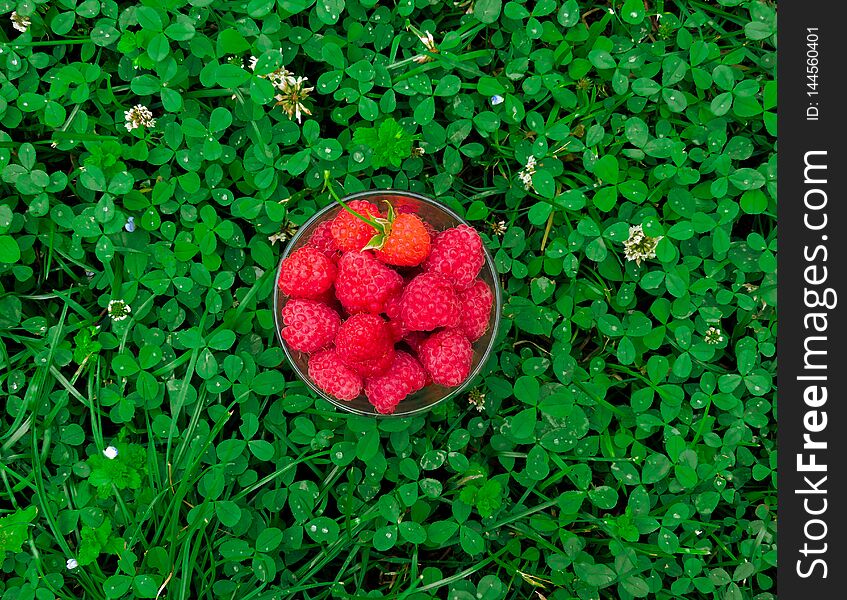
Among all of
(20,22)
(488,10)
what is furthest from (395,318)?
(20,22)

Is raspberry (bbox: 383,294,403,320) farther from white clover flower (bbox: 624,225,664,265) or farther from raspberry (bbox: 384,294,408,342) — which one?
white clover flower (bbox: 624,225,664,265)

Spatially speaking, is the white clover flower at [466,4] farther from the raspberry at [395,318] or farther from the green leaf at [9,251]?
the green leaf at [9,251]

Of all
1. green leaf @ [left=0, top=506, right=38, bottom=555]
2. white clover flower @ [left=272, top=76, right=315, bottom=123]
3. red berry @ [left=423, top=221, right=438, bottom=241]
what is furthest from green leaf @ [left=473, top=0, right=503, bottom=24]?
green leaf @ [left=0, top=506, right=38, bottom=555]

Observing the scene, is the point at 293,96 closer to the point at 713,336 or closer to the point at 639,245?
the point at 639,245

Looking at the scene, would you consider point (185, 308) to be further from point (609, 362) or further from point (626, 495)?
point (626, 495)

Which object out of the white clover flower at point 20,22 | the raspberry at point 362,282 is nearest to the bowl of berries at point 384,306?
the raspberry at point 362,282

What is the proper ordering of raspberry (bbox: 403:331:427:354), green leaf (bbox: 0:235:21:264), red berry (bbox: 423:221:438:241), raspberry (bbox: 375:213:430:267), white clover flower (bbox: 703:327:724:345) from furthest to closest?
white clover flower (bbox: 703:327:724:345) → green leaf (bbox: 0:235:21:264) → red berry (bbox: 423:221:438:241) → raspberry (bbox: 403:331:427:354) → raspberry (bbox: 375:213:430:267)
